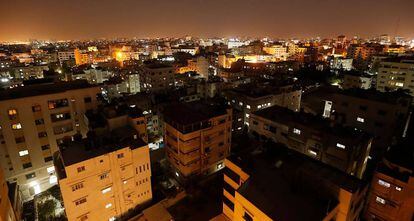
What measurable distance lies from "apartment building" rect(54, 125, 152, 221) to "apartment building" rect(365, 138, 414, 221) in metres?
24.1

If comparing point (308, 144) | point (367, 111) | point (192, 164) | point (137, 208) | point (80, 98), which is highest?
point (80, 98)

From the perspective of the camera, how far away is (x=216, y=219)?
23.1 m

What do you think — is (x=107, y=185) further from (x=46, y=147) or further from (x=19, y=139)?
(x=19, y=139)

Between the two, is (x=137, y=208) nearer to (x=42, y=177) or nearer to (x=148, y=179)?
(x=148, y=179)

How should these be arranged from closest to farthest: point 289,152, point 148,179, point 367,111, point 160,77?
point 289,152, point 148,179, point 367,111, point 160,77

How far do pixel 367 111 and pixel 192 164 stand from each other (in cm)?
2863

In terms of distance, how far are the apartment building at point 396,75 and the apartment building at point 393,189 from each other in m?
37.6

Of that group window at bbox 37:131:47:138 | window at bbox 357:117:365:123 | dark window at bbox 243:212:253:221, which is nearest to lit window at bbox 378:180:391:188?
dark window at bbox 243:212:253:221

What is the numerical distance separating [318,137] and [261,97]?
56.6 ft

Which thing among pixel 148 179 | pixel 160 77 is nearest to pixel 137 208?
pixel 148 179

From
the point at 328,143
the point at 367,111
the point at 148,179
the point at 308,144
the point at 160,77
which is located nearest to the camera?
the point at 148,179

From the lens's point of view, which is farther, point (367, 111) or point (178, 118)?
point (367, 111)

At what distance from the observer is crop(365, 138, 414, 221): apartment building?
71.6 ft

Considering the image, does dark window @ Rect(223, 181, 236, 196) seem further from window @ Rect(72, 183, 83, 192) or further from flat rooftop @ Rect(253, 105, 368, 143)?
flat rooftop @ Rect(253, 105, 368, 143)
